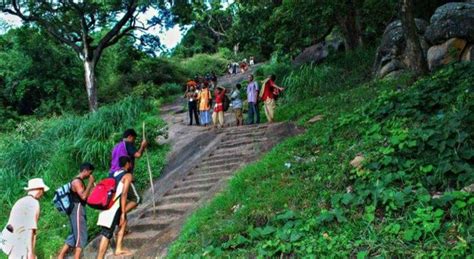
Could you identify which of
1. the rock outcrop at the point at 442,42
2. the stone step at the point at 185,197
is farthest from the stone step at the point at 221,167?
the rock outcrop at the point at 442,42

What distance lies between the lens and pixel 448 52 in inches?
481

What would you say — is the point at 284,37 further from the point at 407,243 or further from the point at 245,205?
the point at 407,243

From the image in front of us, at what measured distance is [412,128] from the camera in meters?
6.51

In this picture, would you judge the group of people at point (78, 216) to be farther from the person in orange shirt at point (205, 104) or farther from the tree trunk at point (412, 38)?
the person in orange shirt at point (205, 104)

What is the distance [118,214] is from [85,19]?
18.8 m

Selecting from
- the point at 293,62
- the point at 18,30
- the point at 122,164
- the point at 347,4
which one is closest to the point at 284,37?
the point at 347,4

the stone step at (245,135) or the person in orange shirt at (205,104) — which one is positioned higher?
the person in orange shirt at (205,104)

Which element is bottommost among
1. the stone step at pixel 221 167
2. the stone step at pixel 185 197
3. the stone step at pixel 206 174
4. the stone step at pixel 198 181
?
the stone step at pixel 185 197

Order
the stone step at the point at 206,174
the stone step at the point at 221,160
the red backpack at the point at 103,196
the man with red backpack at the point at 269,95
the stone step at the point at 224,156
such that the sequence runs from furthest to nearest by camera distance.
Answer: the man with red backpack at the point at 269,95 < the stone step at the point at 224,156 < the stone step at the point at 221,160 < the stone step at the point at 206,174 < the red backpack at the point at 103,196

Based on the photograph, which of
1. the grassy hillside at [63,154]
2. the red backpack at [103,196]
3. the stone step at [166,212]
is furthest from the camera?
the grassy hillside at [63,154]

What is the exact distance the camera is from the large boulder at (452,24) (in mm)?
12203

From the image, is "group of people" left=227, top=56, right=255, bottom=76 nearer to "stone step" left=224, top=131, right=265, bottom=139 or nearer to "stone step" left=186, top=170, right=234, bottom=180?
"stone step" left=224, top=131, right=265, bottom=139

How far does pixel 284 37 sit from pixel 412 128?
41.7 ft

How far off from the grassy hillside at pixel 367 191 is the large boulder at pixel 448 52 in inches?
167
